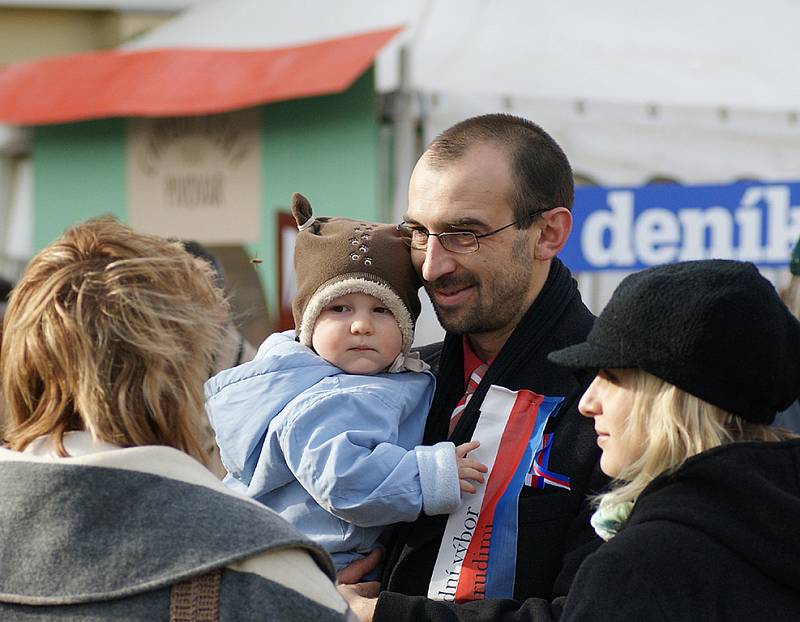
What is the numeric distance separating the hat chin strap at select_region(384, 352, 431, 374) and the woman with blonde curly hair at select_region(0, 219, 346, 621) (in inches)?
28.7

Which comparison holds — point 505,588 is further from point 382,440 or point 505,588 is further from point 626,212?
point 626,212

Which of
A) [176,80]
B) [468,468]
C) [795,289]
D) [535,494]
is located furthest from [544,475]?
[176,80]

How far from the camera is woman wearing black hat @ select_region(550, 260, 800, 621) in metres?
1.75

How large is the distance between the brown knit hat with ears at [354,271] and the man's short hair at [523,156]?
9.8 inches

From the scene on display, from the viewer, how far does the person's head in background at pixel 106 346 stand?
175cm

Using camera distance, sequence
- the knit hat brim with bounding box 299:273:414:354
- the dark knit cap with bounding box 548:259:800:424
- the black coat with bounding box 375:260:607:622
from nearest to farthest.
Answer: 1. the dark knit cap with bounding box 548:259:800:424
2. the black coat with bounding box 375:260:607:622
3. the knit hat brim with bounding box 299:273:414:354

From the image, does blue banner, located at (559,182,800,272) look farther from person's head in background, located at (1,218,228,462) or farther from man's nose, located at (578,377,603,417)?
person's head in background, located at (1,218,228,462)

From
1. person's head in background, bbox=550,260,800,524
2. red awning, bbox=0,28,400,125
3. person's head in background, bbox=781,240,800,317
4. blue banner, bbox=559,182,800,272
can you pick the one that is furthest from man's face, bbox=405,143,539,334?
red awning, bbox=0,28,400,125

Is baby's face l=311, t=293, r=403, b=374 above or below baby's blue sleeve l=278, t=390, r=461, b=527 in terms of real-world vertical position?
above

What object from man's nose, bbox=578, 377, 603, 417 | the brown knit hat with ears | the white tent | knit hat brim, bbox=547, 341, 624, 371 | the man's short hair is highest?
the white tent

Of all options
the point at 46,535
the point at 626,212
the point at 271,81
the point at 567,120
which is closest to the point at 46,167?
the point at 271,81

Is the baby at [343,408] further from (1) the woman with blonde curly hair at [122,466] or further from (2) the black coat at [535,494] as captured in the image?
(1) the woman with blonde curly hair at [122,466]

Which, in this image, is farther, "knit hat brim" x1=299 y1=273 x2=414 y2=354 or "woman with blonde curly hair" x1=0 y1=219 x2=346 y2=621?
"knit hat brim" x1=299 y1=273 x2=414 y2=354

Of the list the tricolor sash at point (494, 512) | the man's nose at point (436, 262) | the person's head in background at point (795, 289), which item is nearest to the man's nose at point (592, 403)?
the tricolor sash at point (494, 512)
